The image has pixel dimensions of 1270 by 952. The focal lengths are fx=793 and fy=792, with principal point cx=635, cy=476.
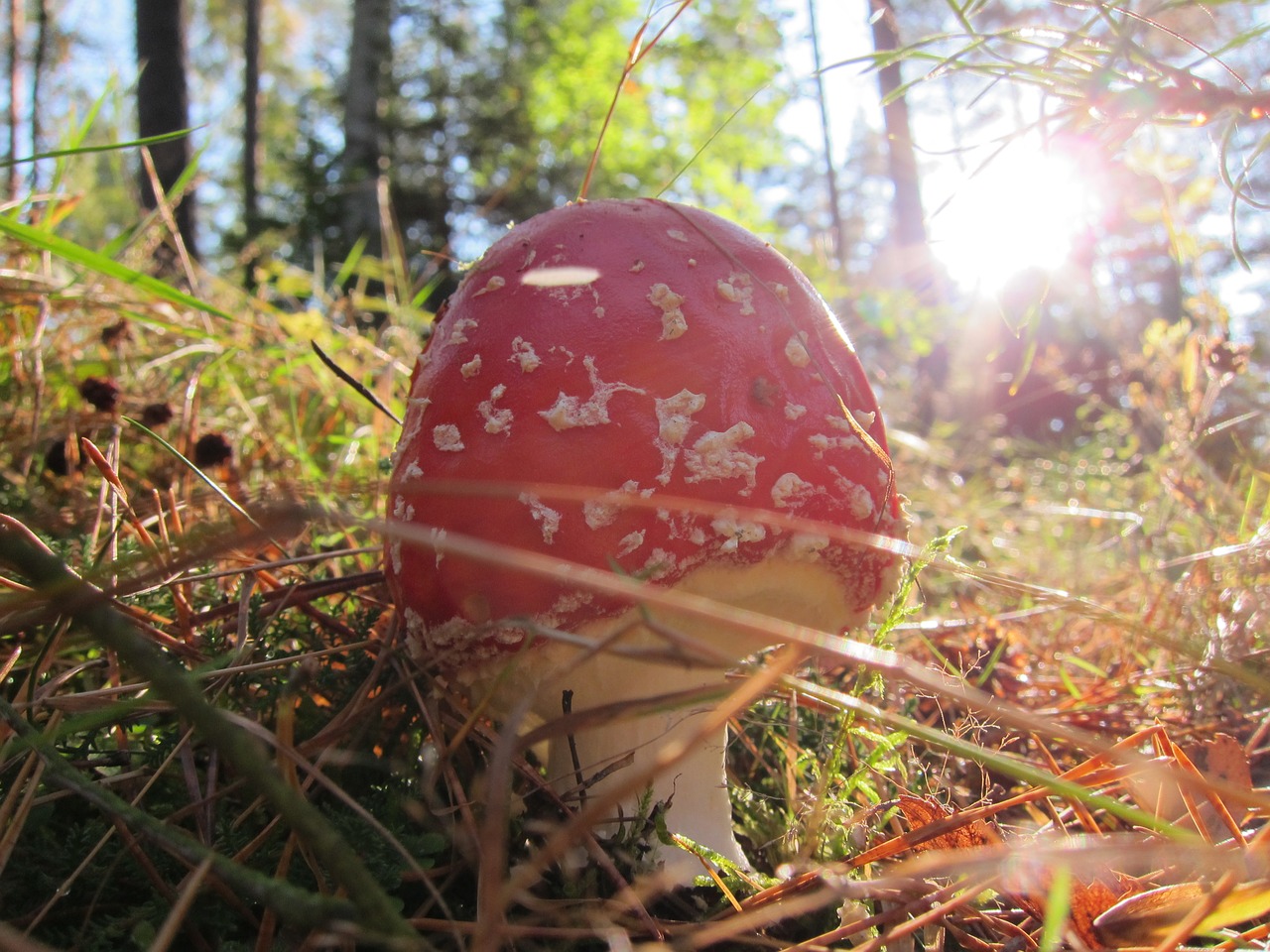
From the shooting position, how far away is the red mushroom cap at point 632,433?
42.6 inches

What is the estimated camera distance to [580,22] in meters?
10.9

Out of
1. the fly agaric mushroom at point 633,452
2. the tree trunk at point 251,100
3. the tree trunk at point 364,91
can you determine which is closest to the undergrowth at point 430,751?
the fly agaric mushroom at point 633,452

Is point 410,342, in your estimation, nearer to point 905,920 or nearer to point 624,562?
point 624,562

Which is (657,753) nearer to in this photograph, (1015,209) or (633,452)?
(633,452)

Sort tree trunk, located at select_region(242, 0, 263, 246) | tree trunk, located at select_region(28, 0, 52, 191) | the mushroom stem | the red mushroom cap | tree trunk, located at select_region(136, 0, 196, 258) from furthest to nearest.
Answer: tree trunk, located at select_region(242, 0, 263, 246)
tree trunk, located at select_region(28, 0, 52, 191)
tree trunk, located at select_region(136, 0, 196, 258)
the mushroom stem
the red mushroom cap


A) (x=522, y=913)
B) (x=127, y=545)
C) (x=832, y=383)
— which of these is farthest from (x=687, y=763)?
(x=127, y=545)

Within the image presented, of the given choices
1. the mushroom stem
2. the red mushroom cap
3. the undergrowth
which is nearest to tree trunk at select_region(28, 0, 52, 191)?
the undergrowth

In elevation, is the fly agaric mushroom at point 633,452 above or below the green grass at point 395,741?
above

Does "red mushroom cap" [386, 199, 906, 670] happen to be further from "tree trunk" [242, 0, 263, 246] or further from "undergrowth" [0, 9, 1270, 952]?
"tree trunk" [242, 0, 263, 246]

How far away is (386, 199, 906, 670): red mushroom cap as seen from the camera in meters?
1.08

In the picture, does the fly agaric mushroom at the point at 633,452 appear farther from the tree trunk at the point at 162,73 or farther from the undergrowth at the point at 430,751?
the tree trunk at the point at 162,73

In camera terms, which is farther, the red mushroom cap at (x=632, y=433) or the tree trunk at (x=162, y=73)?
the tree trunk at (x=162, y=73)

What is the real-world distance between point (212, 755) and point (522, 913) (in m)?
0.51

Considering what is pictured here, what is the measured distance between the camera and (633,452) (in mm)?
1100
